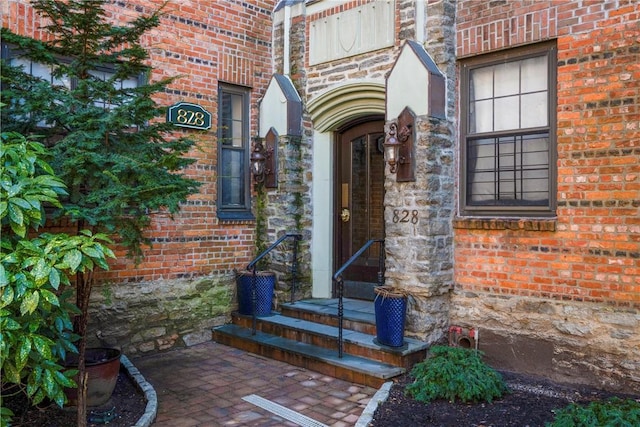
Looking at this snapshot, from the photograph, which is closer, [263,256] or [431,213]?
[431,213]

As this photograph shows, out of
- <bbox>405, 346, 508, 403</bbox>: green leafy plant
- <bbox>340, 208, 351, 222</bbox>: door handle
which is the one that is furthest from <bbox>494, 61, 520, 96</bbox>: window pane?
<bbox>405, 346, 508, 403</bbox>: green leafy plant

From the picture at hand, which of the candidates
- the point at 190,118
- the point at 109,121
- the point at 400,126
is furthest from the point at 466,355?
the point at 190,118

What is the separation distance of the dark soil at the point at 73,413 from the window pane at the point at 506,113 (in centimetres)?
444

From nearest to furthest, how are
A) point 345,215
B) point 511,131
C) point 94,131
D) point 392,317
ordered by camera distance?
1. point 94,131
2. point 392,317
3. point 511,131
4. point 345,215

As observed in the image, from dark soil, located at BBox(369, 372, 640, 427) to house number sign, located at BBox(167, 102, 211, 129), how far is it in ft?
13.0

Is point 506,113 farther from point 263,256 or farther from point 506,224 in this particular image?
point 263,256

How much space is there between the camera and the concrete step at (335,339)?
5172 millimetres

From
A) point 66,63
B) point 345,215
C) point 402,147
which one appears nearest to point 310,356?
point 345,215

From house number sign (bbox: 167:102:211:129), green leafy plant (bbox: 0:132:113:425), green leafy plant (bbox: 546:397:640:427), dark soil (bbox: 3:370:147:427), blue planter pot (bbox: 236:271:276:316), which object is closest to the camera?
green leafy plant (bbox: 0:132:113:425)

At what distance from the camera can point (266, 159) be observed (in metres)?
7.12

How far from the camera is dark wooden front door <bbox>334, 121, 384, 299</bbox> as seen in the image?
6852 mm

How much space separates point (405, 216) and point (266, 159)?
2392 millimetres

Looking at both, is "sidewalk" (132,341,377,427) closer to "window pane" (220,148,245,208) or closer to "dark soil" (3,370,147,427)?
"dark soil" (3,370,147,427)

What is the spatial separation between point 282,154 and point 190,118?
1286 mm
